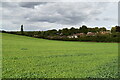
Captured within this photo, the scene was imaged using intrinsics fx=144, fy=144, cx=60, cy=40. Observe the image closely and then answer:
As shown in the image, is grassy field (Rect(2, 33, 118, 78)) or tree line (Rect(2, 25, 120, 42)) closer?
grassy field (Rect(2, 33, 118, 78))

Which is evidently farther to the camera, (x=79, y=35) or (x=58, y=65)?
(x=79, y=35)

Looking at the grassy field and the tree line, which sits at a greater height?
the tree line

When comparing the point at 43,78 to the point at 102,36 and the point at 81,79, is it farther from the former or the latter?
the point at 102,36

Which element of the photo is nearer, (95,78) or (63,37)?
(95,78)

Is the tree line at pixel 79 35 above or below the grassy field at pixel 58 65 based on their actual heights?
above

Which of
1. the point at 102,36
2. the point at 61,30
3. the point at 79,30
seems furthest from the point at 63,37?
the point at 102,36

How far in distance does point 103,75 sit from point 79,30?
37200 mm

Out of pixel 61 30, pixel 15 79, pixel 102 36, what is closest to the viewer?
pixel 15 79

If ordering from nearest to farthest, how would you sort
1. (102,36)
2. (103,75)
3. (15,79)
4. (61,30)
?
(15,79), (103,75), (102,36), (61,30)

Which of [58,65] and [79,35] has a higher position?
[79,35]

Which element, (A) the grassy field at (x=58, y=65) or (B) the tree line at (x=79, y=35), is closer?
(A) the grassy field at (x=58, y=65)

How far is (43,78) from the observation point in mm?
4422

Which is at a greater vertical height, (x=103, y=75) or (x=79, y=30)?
(x=79, y=30)

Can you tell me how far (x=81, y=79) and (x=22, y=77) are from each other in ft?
5.96
